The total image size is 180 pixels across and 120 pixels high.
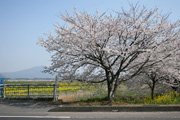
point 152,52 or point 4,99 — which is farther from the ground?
point 152,52

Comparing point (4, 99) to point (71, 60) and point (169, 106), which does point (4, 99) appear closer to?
point (71, 60)

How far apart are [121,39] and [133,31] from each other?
88 cm

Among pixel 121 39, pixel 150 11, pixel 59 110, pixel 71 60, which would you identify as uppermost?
pixel 150 11

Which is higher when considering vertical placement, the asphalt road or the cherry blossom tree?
the cherry blossom tree

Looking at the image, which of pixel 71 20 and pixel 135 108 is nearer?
pixel 135 108

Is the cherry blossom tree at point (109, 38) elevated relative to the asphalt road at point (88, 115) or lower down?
elevated

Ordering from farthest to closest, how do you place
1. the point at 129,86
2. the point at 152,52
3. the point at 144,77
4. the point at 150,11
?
the point at 129,86, the point at 144,77, the point at 150,11, the point at 152,52

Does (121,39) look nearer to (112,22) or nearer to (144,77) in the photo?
(112,22)

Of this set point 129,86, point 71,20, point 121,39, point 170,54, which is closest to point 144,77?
point 129,86

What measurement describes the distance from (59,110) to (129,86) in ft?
29.3

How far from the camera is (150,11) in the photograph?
33.4 feet

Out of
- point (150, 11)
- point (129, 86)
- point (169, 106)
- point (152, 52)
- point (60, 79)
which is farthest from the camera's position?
point (129, 86)

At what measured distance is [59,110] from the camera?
348 inches

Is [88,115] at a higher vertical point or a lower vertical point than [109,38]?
lower
